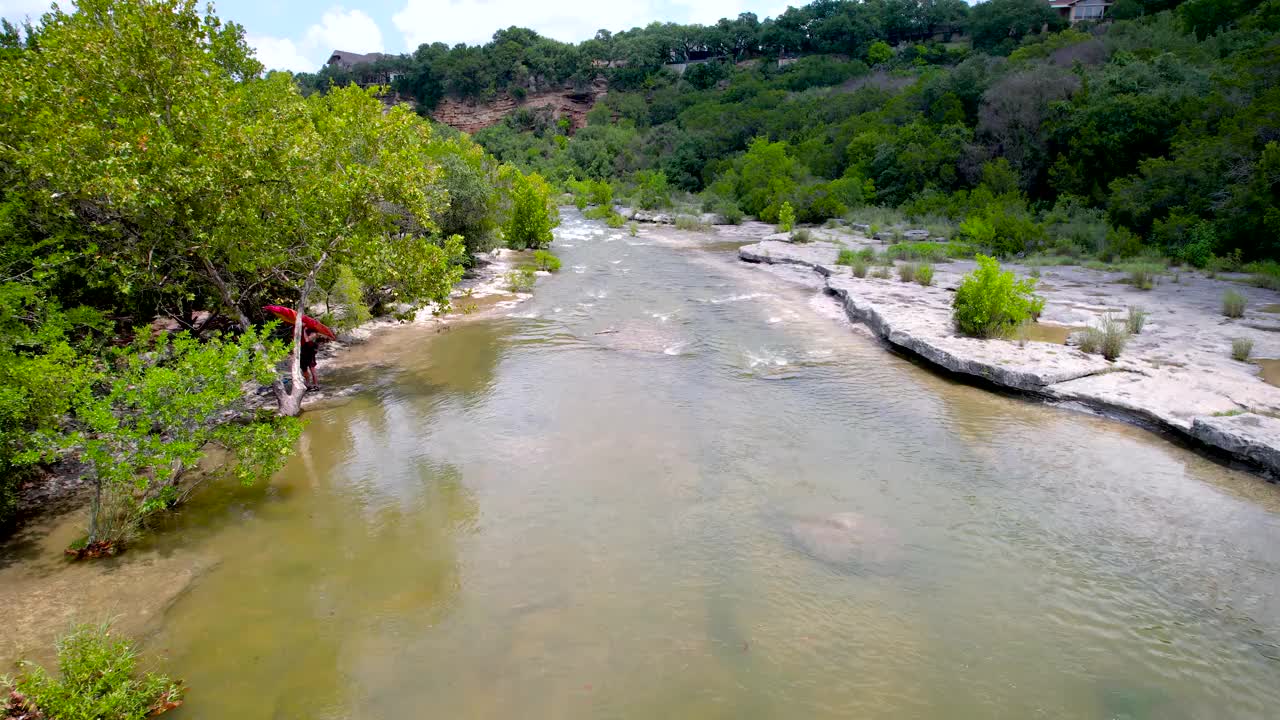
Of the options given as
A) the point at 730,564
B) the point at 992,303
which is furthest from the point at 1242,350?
the point at 730,564

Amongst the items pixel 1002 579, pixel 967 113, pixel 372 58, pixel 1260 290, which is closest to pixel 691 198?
pixel 967 113

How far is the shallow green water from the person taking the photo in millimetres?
5594

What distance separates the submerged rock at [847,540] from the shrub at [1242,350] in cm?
884

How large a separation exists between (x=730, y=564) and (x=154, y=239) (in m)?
9.18

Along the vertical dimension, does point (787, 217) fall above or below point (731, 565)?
above

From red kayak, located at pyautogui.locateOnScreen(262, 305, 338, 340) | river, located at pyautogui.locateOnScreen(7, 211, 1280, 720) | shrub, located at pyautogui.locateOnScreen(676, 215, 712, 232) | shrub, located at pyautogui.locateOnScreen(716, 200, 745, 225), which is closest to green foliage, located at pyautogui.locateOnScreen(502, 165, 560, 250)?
shrub, located at pyautogui.locateOnScreen(676, 215, 712, 232)

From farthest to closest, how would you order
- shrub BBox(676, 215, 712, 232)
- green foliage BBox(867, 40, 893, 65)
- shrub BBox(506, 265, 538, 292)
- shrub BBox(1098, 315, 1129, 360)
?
1. green foliage BBox(867, 40, 893, 65)
2. shrub BBox(676, 215, 712, 232)
3. shrub BBox(506, 265, 538, 292)
4. shrub BBox(1098, 315, 1129, 360)

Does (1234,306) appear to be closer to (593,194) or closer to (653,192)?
(653,192)

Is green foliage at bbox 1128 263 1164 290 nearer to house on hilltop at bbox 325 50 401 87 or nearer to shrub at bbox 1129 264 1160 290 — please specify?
shrub at bbox 1129 264 1160 290

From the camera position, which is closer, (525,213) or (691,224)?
(525,213)

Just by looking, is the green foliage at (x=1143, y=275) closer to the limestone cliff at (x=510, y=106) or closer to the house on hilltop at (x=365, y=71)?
the limestone cliff at (x=510, y=106)

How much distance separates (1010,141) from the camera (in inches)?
1195

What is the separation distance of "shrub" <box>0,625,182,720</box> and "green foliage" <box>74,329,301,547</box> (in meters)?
1.98

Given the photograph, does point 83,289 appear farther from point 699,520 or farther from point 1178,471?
point 1178,471
